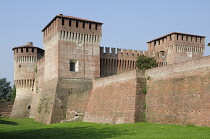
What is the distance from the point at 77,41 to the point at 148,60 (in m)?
8.90

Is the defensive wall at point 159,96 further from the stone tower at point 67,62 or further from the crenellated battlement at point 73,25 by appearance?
the crenellated battlement at point 73,25

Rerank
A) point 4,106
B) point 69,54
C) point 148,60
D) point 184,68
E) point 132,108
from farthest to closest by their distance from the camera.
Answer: point 4,106 < point 148,60 < point 69,54 < point 132,108 < point 184,68

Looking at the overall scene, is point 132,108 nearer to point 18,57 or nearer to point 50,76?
point 50,76

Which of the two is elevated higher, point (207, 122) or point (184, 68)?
point (184, 68)

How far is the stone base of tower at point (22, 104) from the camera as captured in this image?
40406 millimetres

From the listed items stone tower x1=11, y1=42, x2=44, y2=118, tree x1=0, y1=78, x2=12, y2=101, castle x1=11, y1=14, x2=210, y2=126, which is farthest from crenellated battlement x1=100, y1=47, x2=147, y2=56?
tree x1=0, y1=78, x2=12, y2=101

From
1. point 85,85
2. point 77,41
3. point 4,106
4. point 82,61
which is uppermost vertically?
point 77,41

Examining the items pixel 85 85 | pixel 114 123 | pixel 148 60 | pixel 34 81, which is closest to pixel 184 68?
pixel 114 123

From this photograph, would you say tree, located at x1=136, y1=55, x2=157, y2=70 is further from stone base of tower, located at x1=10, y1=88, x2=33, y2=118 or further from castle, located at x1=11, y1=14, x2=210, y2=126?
stone base of tower, located at x1=10, y1=88, x2=33, y2=118

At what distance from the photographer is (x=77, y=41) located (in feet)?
101

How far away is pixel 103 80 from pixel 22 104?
17699 millimetres

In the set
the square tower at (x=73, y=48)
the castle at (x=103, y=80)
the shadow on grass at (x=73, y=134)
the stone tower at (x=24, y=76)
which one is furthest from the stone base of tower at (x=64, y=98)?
the stone tower at (x=24, y=76)

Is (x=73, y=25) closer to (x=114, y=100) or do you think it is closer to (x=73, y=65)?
(x=73, y=65)

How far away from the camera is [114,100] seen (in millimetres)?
24344
